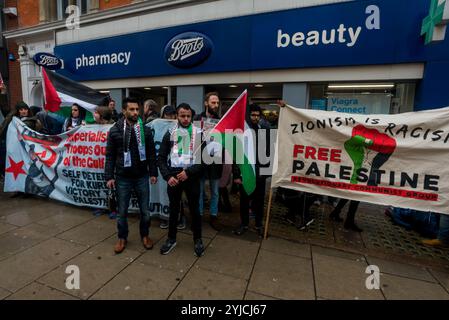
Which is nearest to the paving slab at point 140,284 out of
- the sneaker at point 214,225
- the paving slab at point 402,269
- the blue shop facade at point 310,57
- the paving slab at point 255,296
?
the paving slab at point 255,296

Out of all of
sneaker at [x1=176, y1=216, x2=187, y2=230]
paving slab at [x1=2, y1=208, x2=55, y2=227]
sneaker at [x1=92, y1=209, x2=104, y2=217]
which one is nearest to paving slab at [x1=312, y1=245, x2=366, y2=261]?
sneaker at [x1=176, y1=216, x2=187, y2=230]

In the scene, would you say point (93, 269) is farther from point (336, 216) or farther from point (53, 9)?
point (53, 9)

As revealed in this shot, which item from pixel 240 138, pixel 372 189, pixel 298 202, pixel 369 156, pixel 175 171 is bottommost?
pixel 298 202

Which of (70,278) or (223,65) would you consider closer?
(70,278)

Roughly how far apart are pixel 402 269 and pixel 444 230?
52.1 inches

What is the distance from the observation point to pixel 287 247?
3.71m

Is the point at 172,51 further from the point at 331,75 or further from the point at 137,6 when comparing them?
the point at 331,75

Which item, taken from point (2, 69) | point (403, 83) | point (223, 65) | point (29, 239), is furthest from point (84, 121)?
point (2, 69)

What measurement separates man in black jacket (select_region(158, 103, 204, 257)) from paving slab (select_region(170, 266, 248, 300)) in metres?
0.47

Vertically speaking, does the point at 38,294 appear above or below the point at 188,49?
below

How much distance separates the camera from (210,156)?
11.6ft

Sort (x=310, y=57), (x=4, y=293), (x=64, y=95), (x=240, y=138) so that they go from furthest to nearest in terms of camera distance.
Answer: (x=310, y=57) → (x=64, y=95) → (x=240, y=138) → (x=4, y=293)

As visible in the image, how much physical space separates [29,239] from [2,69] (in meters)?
13.5

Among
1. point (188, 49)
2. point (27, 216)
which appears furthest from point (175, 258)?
point (188, 49)
